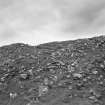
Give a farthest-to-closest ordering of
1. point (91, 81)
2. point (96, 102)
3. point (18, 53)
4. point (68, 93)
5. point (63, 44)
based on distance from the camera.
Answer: point (63, 44) < point (18, 53) < point (91, 81) < point (68, 93) < point (96, 102)

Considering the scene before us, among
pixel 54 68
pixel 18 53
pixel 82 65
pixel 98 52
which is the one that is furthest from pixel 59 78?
pixel 18 53

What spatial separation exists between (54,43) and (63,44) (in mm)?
1323

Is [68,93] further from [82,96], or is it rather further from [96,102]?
[96,102]

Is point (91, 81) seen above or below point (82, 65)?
below

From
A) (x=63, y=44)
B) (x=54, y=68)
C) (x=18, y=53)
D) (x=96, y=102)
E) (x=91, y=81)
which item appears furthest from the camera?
(x=63, y=44)

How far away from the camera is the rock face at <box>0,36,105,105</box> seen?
13.3 metres

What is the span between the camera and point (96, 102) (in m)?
12.7

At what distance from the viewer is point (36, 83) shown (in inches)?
593

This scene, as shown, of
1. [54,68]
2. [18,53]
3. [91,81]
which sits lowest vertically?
[91,81]

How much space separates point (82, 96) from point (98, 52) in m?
7.12

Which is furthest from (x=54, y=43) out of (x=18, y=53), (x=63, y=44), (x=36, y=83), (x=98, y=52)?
(x=36, y=83)

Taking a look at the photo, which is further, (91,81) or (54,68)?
(54,68)

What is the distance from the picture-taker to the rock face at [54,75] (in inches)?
524

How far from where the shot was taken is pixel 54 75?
15.9m
